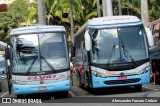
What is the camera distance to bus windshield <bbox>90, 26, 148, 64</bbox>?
724 inches

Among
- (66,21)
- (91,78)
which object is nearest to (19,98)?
(91,78)

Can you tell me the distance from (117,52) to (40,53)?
3.03 metres

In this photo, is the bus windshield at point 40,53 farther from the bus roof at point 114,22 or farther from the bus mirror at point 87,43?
the bus roof at point 114,22

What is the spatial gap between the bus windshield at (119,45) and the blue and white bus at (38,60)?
4.22ft

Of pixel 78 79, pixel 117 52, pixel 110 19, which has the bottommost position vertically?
pixel 78 79

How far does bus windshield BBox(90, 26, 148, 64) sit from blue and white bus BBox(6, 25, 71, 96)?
4.22 feet

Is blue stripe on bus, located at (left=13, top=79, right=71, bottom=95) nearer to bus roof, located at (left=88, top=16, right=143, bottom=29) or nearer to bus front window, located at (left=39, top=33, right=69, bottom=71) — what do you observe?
bus front window, located at (left=39, top=33, right=69, bottom=71)

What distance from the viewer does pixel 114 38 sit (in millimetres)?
18641

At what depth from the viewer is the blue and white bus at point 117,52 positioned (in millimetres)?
18234

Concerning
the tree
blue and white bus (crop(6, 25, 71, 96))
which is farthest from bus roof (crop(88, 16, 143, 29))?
the tree

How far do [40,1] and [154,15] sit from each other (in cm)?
2708

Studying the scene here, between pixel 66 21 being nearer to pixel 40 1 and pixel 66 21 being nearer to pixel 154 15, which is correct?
pixel 154 15

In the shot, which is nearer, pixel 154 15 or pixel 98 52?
pixel 98 52

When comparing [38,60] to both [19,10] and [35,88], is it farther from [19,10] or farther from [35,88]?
[19,10]
